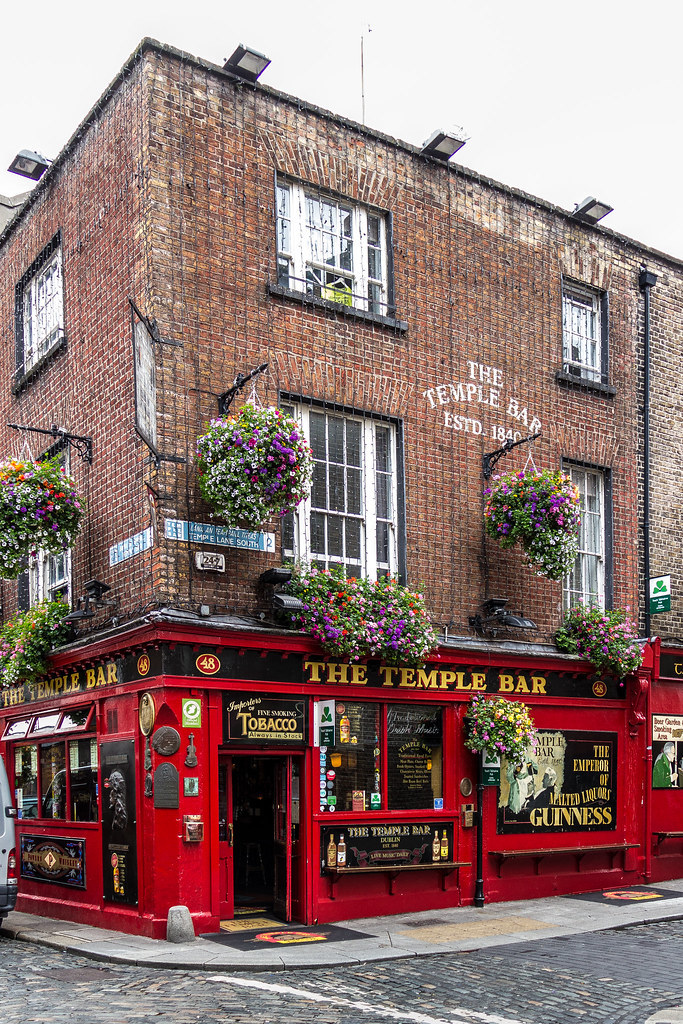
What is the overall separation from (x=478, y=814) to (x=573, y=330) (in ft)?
24.8

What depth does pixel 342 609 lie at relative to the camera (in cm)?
1291

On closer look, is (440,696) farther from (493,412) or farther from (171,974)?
(171,974)

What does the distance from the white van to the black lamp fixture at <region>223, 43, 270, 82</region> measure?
29.3 ft

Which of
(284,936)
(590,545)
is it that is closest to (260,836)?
(284,936)

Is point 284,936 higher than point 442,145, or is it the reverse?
point 442,145

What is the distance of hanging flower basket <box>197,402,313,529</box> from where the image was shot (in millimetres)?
11906

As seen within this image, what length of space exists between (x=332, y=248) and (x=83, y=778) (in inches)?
297

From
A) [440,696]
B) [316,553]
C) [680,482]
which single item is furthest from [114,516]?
[680,482]

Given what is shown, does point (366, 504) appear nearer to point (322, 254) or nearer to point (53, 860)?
point (322, 254)

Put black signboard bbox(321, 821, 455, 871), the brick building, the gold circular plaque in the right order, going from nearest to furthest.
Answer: the gold circular plaque < the brick building < black signboard bbox(321, 821, 455, 871)

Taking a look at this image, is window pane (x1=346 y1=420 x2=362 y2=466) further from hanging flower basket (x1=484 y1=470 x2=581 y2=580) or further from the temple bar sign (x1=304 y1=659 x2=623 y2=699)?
the temple bar sign (x1=304 y1=659 x2=623 y2=699)

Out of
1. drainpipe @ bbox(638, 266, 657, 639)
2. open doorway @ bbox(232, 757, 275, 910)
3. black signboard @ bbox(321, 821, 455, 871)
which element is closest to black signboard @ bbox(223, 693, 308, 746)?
open doorway @ bbox(232, 757, 275, 910)

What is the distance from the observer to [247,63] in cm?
1362

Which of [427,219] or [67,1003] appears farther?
[427,219]
